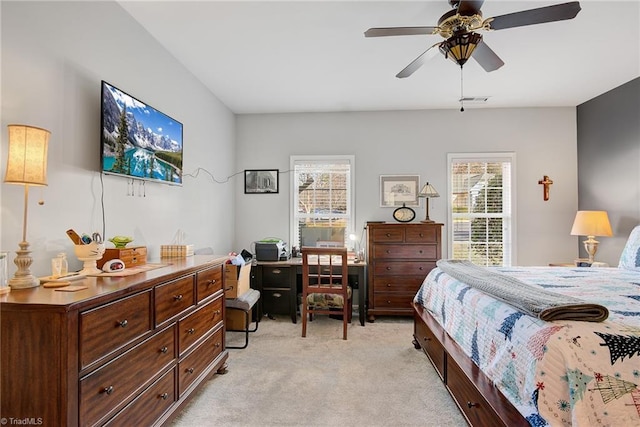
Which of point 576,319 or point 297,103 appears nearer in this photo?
point 576,319

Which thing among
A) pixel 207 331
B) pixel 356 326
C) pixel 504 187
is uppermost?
pixel 504 187

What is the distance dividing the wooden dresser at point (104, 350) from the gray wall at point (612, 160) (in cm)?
443

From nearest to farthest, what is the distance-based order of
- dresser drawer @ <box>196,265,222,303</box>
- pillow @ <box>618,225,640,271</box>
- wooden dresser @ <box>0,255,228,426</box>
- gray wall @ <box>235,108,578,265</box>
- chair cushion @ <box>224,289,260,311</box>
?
wooden dresser @ <box>0,255,228,426</box>
dresser drawer @ <box>196,265,222,303</box>
pillow @ <box>618,225,640,271</box>
chair cushion @ <box>224,289,260,311</box>
gray wall @ <box>235,108,578,265</box>

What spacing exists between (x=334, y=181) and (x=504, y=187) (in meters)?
2.30

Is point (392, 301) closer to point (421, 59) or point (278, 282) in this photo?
point (278, 282)

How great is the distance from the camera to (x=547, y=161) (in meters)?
4.31

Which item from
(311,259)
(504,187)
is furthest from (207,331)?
(504,187)

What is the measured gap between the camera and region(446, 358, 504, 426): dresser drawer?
61.0 inches

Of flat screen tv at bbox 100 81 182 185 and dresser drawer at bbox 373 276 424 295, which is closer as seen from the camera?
flat screen tv at bbox 100 81 182 185

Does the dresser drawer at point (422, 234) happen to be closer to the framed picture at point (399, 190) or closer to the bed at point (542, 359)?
the framed picture at point (399, 190)

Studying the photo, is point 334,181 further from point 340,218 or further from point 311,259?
point 311,259

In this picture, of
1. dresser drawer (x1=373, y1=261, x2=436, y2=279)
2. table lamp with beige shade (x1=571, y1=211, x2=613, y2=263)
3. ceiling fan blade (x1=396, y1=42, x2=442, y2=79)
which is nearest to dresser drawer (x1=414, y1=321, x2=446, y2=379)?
dresser drawer (x1=373, y1=261, x2=436, y2=279)

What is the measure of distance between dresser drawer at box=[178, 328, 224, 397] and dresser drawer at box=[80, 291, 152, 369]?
54cm

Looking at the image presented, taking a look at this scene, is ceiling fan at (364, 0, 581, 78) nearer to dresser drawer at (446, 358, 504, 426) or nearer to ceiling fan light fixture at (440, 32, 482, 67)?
ceiling fan light fixture at (440, 32, 482, 67)
